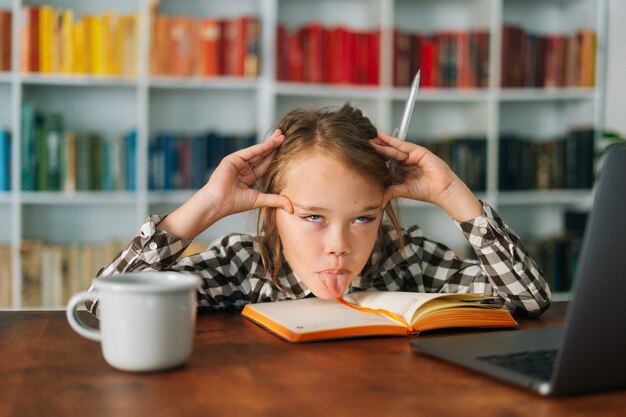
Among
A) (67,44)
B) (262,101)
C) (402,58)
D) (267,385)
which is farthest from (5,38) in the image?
(267,385)

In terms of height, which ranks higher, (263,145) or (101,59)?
(101,59)

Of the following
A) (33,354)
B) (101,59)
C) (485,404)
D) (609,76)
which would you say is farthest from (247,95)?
(485,404)

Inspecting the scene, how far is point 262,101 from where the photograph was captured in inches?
117

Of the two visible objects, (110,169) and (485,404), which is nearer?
(485,404)

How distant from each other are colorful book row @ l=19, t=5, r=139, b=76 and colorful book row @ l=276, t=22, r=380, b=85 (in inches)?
24.1

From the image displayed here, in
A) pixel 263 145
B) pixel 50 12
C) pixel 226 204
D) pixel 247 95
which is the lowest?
pixel 226 204

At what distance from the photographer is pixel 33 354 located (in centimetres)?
84

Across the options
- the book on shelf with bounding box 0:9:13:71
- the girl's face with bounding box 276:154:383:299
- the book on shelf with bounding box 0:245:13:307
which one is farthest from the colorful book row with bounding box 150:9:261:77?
the girl's face with bounding box 276:154:383:299

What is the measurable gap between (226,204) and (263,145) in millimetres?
121

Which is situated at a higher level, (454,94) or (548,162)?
(454,94)

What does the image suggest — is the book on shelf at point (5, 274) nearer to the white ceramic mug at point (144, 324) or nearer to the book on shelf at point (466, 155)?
the book on shelf at point (466, 155)

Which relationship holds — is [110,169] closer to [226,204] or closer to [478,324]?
[226,204]

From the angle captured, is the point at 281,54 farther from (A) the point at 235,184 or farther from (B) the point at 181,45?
(A) the point at 235,184

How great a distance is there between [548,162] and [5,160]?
234 centimetres
